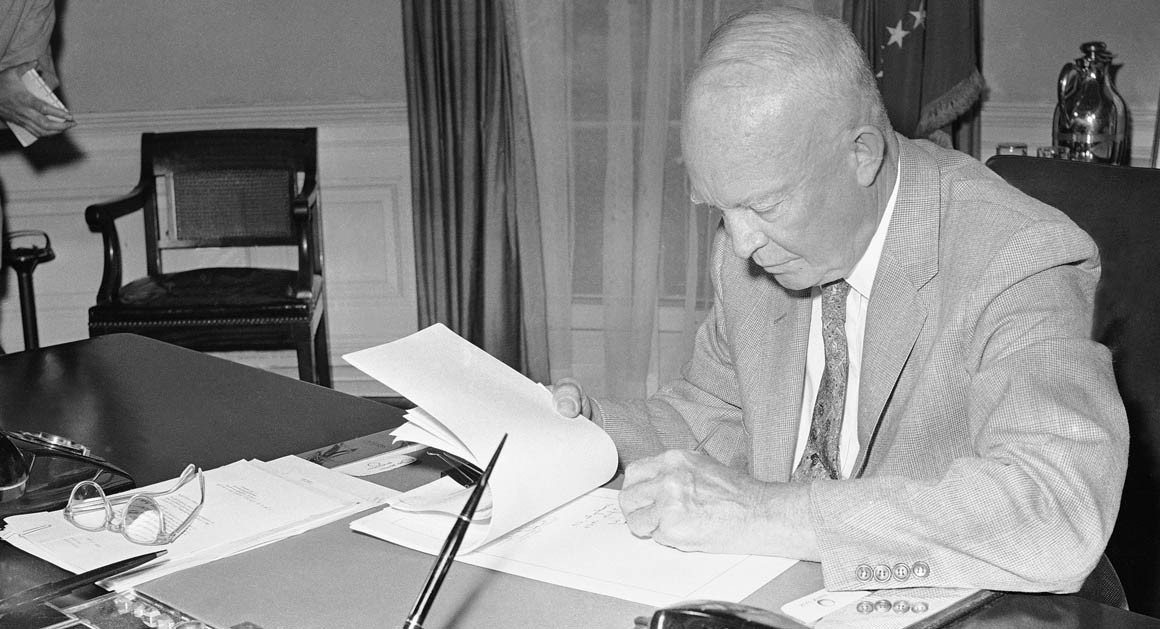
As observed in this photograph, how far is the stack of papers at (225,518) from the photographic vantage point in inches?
46.8

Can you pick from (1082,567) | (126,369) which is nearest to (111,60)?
(126,369)

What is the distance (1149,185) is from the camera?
1.46m

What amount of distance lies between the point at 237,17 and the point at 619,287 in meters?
1.90

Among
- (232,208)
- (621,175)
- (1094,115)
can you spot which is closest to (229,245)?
(232,208)

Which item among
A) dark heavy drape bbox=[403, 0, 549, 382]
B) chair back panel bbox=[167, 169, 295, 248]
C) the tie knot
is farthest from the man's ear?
chair back panel bbox=[167, 169, 295, 248]

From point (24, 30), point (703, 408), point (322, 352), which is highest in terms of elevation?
point (24, 30)

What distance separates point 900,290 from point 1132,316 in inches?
11.7

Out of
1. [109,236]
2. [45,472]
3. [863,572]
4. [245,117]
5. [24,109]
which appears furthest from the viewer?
[245,117]

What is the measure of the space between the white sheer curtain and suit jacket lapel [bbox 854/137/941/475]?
9.25ft

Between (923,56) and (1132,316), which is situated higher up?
(923,56)

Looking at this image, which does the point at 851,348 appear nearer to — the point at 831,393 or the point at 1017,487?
the point at 831,393

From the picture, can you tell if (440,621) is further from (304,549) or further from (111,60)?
(111,60)

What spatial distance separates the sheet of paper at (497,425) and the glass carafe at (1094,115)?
255 cm

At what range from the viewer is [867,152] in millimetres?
1410
